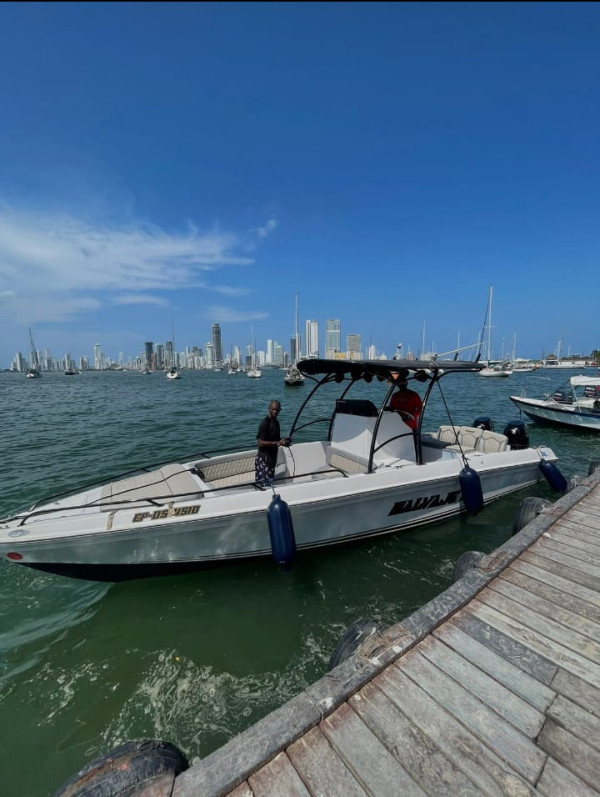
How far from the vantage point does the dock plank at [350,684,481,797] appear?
1815 mm

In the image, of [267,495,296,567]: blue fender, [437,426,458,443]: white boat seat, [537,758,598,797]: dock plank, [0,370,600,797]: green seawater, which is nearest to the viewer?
[537,758,598,797]: dock plank

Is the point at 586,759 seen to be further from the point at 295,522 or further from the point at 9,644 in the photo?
the point at 9,644

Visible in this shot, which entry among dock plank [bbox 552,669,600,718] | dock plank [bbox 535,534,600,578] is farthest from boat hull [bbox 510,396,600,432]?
dock plank [bbox 552,669,600,718]

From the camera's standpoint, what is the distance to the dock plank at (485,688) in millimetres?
2129

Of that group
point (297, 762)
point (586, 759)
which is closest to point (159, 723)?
point (297, 762)

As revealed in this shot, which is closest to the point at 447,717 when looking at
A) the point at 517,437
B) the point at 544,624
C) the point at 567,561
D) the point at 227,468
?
the point at 544,624

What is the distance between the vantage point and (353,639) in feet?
9.82

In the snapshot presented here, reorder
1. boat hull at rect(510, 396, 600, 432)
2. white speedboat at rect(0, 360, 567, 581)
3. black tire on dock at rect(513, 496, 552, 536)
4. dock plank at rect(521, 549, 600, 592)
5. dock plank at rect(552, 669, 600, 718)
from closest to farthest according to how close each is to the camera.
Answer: dock plank at rect(552, 669, 600, 718)
dock plank at rect(521, 549, 600, 592)
white speedboat at rect(0, 360, 567, 581)
black tire on dock at rect(513, 496, 552, 536)
boat hull at rect(510, 396, 600, 432)

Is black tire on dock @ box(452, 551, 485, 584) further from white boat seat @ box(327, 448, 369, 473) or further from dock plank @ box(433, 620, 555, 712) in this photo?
white boat seat @ box(327, 448, 369, 473)

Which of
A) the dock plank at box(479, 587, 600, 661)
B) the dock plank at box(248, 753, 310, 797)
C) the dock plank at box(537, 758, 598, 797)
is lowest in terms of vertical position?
the dock plank at box(479, 587, 600, 661)

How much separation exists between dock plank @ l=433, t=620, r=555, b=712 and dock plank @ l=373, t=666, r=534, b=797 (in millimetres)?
506

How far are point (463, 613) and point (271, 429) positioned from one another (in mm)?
3974

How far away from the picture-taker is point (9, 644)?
415 centimetres

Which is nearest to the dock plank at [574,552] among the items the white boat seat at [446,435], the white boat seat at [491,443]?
the white boat seat at [491,443]
